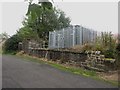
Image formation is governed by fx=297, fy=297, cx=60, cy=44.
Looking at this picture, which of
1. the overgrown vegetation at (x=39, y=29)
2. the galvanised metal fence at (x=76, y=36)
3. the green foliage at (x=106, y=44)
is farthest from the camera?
the overgrown vegetation at (x=39, y=29)

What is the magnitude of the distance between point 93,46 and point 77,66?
1969mm

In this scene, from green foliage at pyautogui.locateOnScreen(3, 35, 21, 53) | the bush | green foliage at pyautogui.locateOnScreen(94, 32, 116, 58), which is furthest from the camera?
green foliage at pyautogui.locateOnScreen(3, 35, 21, 53)

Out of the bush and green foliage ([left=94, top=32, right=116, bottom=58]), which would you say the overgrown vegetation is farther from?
the bush

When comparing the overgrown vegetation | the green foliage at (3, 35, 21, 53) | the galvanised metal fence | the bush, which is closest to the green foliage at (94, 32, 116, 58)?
the bush

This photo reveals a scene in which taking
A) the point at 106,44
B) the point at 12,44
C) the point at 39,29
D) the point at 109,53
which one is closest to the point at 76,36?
the point at 106,44

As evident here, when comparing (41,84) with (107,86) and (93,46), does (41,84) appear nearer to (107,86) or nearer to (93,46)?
(107,86)

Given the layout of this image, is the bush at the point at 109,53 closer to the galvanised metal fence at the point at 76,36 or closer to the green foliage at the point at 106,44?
the green foliage at the point at 106,44

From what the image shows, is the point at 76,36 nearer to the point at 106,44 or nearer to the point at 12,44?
the point at 106,44

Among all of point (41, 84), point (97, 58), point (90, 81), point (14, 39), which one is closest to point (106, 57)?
point (97, 58)

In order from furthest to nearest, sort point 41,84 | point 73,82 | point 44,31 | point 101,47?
point 44,31
point 101,47
point 73,82
point 41,84

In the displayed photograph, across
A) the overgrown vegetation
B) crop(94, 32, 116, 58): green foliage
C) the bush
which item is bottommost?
the bush

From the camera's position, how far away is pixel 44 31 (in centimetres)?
3881

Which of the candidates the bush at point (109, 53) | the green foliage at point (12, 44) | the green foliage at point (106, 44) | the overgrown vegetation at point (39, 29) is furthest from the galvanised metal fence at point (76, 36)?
the green foliage at point (12, 44)

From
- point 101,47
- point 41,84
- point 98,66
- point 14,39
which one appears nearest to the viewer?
point 41,84
